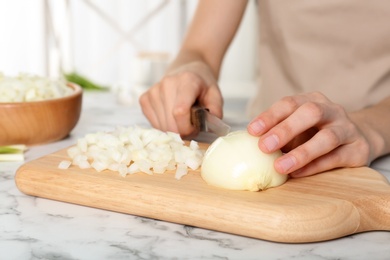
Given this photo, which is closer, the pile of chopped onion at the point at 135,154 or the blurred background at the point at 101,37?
the pile of chopped onion at the point at 135,154

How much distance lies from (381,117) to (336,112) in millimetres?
250

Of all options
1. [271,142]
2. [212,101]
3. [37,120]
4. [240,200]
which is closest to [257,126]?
[271,142]

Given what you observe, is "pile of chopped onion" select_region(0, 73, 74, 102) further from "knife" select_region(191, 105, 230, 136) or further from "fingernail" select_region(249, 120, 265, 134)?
"fingernail" select_region(249, 120, 265, 134)

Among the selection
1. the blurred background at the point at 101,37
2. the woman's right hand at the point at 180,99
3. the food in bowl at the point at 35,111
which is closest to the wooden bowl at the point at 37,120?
the food in bowl at the point at 35,111

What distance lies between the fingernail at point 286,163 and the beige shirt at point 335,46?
2.17 feet

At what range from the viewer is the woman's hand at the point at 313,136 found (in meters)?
0.98

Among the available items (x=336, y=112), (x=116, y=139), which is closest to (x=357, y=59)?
(x=336, y=112)

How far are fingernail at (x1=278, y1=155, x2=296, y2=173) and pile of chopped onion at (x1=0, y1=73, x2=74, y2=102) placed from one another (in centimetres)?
61

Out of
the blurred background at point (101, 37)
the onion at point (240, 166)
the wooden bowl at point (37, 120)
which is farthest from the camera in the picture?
the blurred background at point (101, 37)

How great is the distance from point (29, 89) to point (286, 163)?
0.66 metres

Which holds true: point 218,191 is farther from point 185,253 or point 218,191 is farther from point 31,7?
point 31,7

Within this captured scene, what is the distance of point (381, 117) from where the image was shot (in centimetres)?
126

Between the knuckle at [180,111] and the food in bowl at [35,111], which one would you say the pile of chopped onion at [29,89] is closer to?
the food in bowl at [35,111]

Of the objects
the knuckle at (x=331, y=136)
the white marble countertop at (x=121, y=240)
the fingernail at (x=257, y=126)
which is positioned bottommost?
the white marble countertop at (x=121, y=240)
